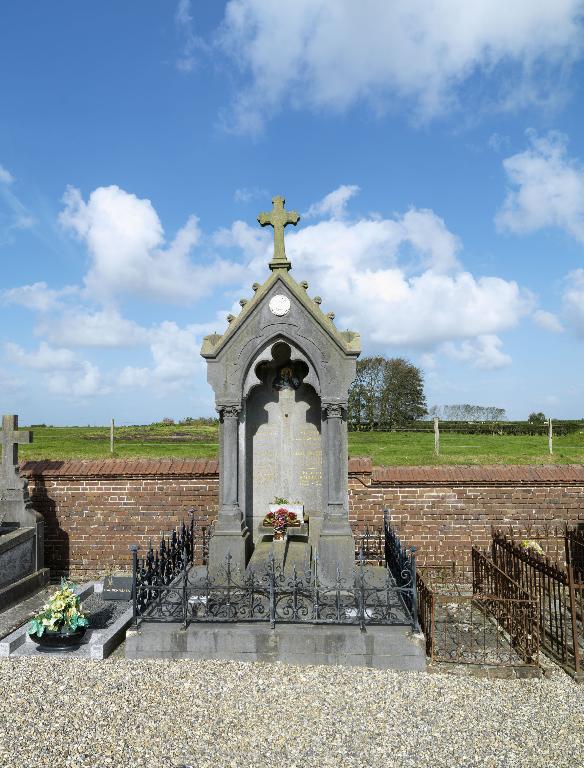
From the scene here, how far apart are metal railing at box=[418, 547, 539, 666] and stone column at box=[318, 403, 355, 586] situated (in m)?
1.10

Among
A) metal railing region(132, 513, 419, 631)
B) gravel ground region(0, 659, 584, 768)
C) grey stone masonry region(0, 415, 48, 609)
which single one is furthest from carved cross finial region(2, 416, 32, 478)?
gravel ground region(0, 659, 584, 768)

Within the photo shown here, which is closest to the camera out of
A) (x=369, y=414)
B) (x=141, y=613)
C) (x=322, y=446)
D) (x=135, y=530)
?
(x=141, y=613)

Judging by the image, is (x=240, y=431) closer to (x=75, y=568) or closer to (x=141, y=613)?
(x=141, y=613)

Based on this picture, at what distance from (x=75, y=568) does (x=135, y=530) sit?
57.0 inches

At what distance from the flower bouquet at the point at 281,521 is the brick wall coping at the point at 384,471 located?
2.33 metres

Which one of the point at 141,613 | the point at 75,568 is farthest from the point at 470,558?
the point at 75,568

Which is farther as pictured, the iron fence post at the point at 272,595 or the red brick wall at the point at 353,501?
the red brick wall at the point at 353,501

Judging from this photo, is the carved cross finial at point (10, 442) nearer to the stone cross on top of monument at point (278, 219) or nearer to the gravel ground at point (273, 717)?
the gravel ground at point (273, 717)

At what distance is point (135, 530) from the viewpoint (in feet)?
33.6

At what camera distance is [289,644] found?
6102mm

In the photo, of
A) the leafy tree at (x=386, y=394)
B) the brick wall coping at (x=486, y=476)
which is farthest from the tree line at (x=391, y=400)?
the brick wall coping at (x=486, y=476)

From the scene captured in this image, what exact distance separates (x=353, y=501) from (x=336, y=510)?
2.65 meters

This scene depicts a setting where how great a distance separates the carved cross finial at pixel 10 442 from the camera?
9422 millimetres

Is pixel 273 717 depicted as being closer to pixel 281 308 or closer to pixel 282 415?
pixel 282 415
